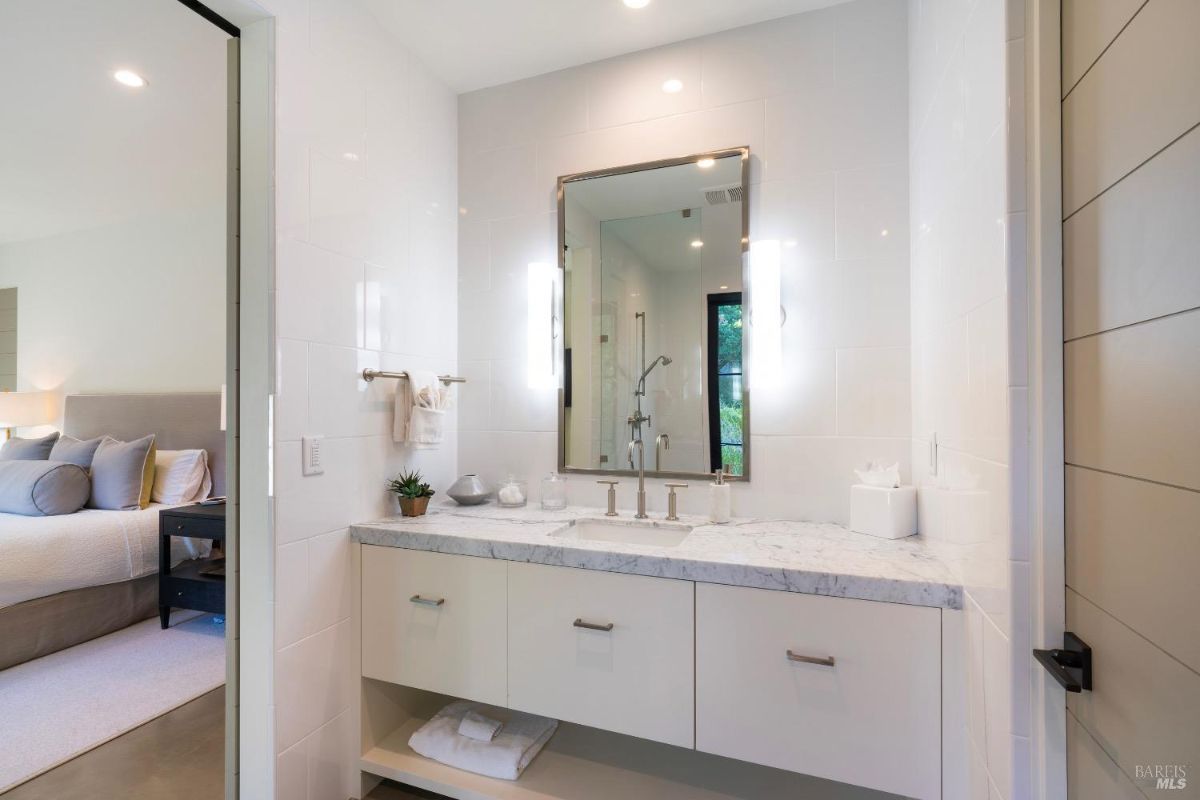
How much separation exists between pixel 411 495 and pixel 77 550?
236cm

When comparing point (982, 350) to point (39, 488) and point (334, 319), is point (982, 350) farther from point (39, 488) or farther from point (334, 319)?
point (39, 488)

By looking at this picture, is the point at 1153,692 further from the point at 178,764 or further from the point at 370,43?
Answer: the point at 178,764

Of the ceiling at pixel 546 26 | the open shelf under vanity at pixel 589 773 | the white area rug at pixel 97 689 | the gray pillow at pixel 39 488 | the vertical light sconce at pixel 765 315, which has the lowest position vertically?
the white area rug at pixel 97 689

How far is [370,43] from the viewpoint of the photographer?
70.7 inches

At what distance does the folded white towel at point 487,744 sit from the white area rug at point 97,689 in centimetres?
132

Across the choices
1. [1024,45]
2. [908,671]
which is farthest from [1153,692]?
[1024,45]

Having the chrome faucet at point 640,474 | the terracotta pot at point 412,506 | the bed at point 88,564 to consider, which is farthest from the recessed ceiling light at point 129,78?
the chrome faucet at point 640,474

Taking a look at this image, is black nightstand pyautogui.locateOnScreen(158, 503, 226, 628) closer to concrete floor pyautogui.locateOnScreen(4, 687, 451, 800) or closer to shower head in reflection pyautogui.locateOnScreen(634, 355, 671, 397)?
concrete floor pyautogui.locateOnScreen(4, 687, 451, 800)

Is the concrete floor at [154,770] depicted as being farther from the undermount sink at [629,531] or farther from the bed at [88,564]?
the bed at [88,564]

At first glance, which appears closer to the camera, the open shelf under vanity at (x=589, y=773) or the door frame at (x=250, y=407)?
the door frame at (x=250, y=407)

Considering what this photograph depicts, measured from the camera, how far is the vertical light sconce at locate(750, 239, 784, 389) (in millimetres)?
1803

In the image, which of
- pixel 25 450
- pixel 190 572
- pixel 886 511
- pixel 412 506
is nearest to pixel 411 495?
pixel 412 506

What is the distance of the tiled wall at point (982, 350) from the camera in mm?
864

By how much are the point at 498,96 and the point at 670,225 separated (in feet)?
3.24
